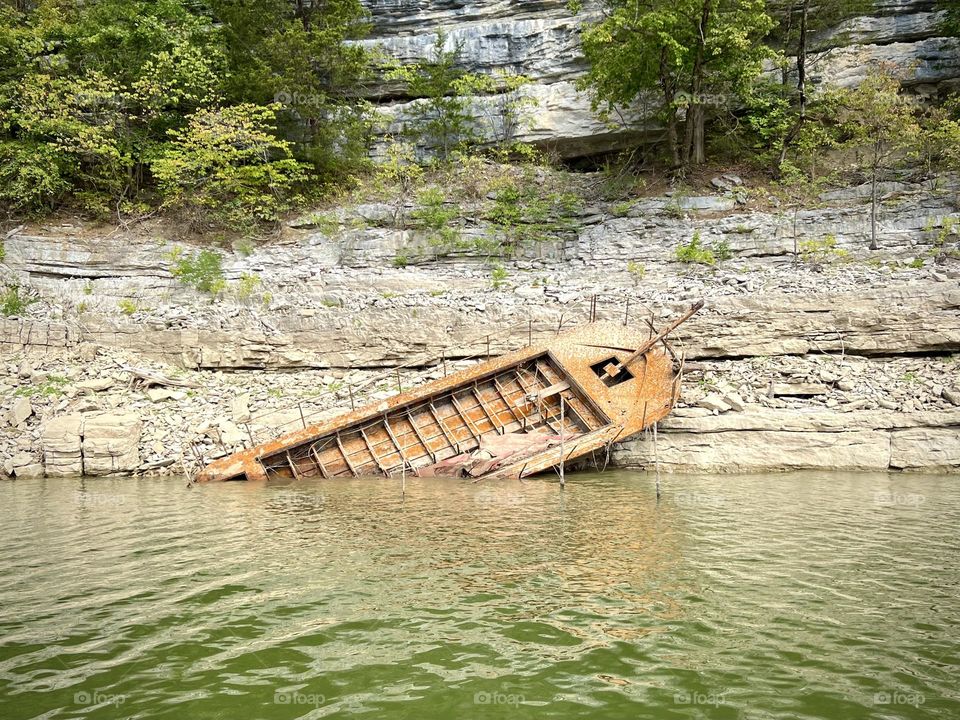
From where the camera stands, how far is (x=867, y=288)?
51.0ft

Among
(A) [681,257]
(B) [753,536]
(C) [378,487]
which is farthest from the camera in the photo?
(A) [681,257]

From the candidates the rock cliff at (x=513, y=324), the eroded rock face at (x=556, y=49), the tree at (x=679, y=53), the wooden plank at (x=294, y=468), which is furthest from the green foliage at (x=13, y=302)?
the tree at (x=679, y=53)

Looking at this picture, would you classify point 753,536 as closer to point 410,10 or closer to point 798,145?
point 798,145

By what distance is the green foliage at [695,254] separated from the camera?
1903cm

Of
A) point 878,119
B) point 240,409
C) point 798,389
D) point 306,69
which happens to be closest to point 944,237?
point 878,119

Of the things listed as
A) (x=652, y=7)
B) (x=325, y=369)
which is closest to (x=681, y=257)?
(x=652, y=7)

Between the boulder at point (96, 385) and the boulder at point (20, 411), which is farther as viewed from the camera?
the boulder at point (96, 385)

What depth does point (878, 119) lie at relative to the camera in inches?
758

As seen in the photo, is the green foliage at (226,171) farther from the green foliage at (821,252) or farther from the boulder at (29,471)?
the green foliage at (821,252)

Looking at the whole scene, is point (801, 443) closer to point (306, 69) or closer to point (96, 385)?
point (96, 385)

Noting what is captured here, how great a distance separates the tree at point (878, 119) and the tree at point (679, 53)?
3.46 metres

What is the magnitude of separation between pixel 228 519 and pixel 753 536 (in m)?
7.12

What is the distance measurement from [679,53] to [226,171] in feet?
50.5

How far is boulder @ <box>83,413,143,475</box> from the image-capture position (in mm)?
13227
